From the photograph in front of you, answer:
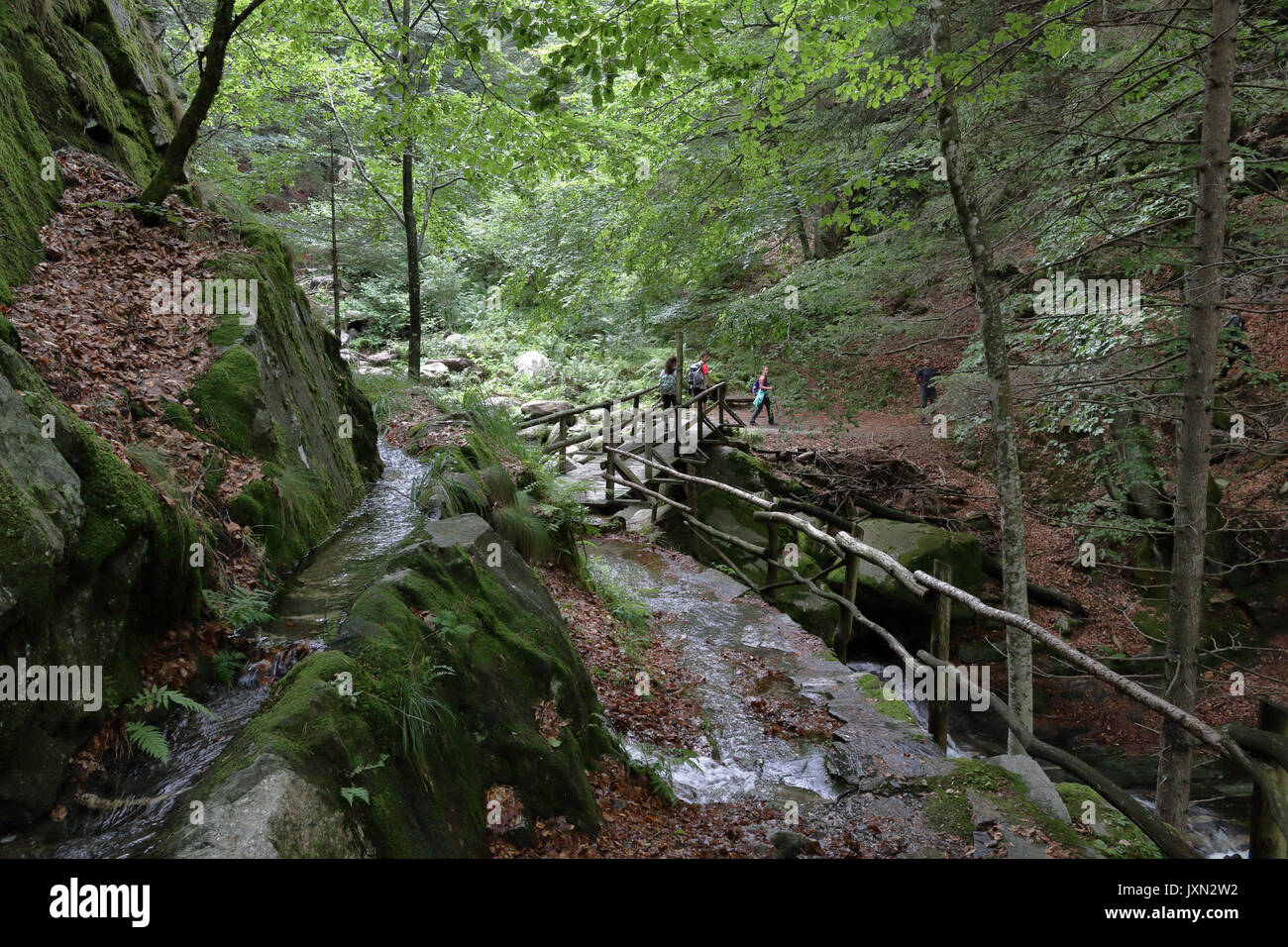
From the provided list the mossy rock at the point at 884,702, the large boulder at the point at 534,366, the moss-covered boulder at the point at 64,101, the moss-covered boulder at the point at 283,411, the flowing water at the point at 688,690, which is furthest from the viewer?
the large boulder at the point at 534,366

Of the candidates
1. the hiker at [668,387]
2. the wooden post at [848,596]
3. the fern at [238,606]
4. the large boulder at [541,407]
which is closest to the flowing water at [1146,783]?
the wooden post at [848,596]

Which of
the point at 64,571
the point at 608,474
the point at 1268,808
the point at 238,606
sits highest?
the point at 64,571

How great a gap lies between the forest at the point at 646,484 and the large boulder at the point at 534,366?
9183 millimetres

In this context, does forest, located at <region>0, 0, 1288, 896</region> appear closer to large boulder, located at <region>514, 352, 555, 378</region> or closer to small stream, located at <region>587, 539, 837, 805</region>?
small stream, located at <region>587, 539, 837, 805</region>

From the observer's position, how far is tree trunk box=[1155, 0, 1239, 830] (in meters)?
5.51

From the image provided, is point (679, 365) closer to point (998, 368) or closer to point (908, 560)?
point (908, 560)

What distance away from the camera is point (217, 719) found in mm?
2889

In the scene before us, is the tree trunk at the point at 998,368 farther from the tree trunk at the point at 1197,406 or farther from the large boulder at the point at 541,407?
the large boulder at the point at 541,407

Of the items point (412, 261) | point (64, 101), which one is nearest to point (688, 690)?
point (64, 101)

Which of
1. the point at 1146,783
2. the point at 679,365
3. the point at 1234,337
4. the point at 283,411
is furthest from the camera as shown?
the point at 679,365

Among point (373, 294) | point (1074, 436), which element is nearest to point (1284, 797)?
point (1074, 436)

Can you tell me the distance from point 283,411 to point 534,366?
18.1 metres

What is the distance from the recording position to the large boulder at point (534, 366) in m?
22.8
